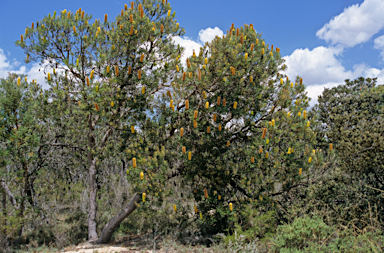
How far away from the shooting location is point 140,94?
6.22m

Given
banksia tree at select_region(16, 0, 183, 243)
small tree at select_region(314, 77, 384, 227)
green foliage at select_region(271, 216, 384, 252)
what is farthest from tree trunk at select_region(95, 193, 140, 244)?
small tree at select_region(314, 77, 384, 227)

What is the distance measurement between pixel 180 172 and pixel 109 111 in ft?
7.09

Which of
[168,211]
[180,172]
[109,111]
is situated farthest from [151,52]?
[168,211]

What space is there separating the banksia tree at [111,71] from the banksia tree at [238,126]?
0.88 meters

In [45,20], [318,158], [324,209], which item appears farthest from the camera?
[45,20]

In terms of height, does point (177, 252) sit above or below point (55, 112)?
below

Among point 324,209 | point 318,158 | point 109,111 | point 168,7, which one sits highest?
point 168,7

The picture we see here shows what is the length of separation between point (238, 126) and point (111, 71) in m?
3.15

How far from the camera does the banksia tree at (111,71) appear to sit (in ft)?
19.6

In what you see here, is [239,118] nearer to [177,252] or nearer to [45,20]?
[177,252]

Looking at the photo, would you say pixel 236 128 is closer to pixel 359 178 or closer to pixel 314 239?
pixel 314 239

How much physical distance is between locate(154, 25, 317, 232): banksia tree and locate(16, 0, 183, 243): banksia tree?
879mm

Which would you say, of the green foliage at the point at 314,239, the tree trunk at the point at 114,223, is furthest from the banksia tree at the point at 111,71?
the green foliage at the point at 314,239

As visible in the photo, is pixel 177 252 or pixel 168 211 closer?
pixel 177 252
